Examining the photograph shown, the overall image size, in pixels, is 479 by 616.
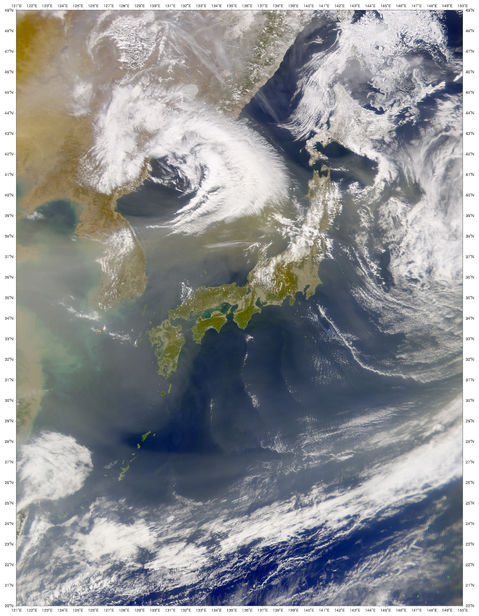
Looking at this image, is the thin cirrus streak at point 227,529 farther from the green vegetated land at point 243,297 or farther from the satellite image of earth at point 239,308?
the green vegetated land at point 243,297

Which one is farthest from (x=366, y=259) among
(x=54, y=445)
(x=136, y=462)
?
(x=54, y=445)

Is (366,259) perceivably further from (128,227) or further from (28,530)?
(28,530)

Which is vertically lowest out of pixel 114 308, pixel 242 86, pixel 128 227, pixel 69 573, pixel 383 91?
pixel 69 573

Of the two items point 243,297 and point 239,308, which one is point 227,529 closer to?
point 239,308

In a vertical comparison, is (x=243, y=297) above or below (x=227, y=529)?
above

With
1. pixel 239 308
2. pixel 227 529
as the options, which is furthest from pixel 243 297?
pixel 227 529

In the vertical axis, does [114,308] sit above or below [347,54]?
below

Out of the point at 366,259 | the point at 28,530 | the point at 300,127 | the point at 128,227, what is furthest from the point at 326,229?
the point at 28,530

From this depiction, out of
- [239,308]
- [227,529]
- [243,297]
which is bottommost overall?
[227,529]
